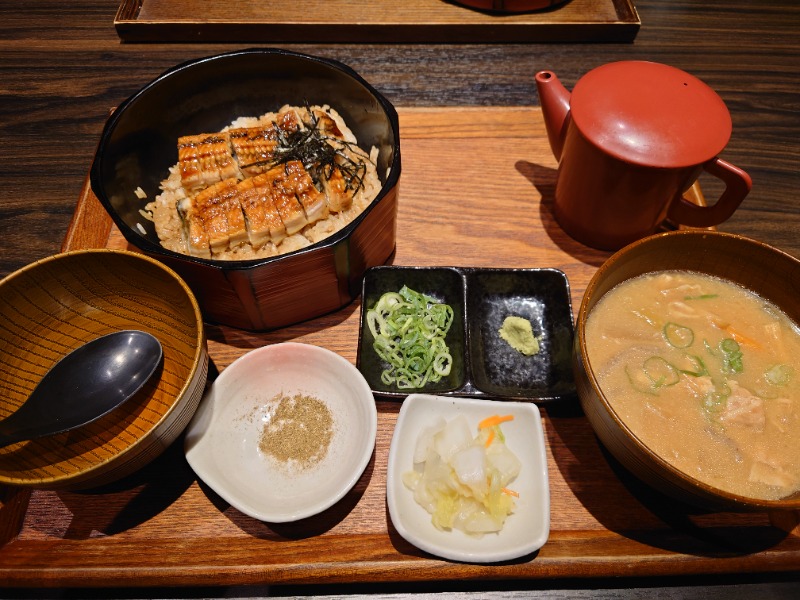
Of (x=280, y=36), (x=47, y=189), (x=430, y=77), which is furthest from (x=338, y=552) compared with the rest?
(x=280, y=36)

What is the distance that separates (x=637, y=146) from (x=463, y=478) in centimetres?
111

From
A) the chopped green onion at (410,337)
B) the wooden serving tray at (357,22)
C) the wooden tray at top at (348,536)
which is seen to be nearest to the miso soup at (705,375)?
the wooden tray at top at (348,536)

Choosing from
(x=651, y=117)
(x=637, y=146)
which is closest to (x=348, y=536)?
(x=637, y=146)

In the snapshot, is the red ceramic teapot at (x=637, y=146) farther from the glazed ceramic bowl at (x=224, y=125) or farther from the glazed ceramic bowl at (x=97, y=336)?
the glazed ceramic bowl at (x=97, y=336)

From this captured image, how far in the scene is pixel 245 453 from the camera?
5.13ft

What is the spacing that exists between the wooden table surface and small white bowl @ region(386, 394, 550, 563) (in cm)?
Answer: 107

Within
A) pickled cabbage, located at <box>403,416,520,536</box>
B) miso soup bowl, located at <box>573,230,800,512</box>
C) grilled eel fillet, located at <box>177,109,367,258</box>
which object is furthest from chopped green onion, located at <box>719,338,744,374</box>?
grilled eel fillet, located at <box>177,109,367,258</box>

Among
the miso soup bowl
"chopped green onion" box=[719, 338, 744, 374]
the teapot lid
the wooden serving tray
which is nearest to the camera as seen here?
the miso soup bowl

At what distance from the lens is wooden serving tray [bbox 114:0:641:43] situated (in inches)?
108

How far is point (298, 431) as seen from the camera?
1608 millimetres

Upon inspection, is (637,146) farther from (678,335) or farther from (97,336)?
(97,336)

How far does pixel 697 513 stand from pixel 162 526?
1.47 metres

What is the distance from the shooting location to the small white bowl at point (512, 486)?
137cm

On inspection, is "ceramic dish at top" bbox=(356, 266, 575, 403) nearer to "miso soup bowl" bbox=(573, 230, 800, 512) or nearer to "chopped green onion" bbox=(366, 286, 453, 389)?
"chopped green onion" bbox=(366, 286, 453, 389)
